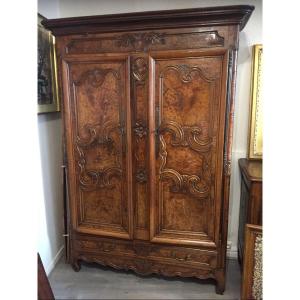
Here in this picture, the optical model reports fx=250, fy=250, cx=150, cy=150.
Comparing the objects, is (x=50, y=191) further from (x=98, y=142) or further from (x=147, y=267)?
(x=147, y=267)

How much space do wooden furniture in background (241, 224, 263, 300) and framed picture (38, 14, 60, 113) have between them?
5.51 ft

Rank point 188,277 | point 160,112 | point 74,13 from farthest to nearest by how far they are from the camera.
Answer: point 74,13, point 188,277, point 160,112

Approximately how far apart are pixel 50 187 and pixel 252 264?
1606 mm

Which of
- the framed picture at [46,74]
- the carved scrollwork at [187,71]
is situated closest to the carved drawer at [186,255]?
the carved scrollwork at [187,71]

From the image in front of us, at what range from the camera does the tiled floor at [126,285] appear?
70.7 inches

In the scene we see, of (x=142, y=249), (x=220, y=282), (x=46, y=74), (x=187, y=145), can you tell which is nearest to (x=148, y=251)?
(x=142, y=249)

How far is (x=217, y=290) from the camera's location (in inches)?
70.4

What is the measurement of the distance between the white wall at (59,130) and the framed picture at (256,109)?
0.06 m

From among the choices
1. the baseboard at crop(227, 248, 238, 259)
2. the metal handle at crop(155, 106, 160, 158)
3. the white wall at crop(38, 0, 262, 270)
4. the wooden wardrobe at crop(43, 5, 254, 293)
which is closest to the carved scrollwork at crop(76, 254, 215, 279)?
the wooden wardrobe at crop(43, 5, 254, 293)

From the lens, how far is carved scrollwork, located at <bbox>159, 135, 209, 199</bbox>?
1655mm

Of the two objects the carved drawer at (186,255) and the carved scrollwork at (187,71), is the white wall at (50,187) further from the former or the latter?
the carved scrollwork at (187,71)
